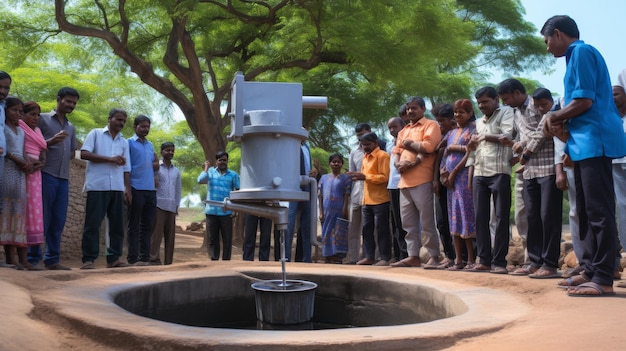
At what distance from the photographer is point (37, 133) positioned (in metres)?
5.00

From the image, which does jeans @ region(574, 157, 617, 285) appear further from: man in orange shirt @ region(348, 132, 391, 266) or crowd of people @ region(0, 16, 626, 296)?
man in orange shirt @ region(348, 132, 391, 266)

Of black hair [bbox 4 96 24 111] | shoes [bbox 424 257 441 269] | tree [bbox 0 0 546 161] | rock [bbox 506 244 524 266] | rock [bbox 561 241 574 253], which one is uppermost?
tree [bbox 0 0 546 161]

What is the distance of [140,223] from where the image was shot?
6578 millimetres

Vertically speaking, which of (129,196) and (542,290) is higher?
(129,196)

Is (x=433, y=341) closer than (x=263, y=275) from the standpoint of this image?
Yes

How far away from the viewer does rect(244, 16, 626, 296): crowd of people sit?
3336 mm

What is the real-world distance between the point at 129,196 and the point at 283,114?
293 centimetres

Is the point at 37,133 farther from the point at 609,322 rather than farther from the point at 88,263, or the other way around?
the point at 609,322

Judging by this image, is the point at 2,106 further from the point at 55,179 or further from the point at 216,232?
the point at 216,232

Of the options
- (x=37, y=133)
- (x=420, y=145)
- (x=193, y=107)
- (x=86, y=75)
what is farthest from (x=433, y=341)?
(x=86, y=75)

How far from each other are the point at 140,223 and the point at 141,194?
503 mm

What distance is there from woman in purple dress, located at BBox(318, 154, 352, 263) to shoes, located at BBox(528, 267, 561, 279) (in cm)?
359

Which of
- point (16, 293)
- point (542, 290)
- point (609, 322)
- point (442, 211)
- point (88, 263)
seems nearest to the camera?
point (609, 322)

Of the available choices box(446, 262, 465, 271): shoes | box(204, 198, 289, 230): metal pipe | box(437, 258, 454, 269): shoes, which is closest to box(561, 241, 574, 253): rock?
box(437, 258, 454, 269): shoes
